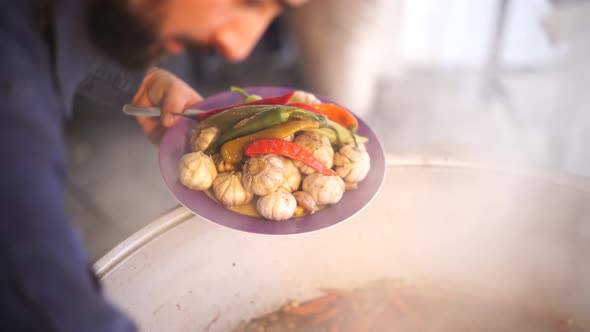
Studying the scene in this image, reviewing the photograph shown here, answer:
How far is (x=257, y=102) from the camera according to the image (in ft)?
4.49

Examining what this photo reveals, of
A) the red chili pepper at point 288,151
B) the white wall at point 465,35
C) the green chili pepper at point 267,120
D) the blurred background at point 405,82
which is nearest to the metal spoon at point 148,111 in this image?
the green chili pepper at point 267,120

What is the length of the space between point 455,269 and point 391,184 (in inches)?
16.1

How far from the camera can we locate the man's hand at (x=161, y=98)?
4.63 feet

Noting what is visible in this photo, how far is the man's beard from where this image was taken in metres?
0.75

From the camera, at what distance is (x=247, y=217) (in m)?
1.16

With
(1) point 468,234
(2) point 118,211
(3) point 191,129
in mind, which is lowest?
(2) point 118,211

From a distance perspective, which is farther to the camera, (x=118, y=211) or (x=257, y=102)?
(x=118, y=211)

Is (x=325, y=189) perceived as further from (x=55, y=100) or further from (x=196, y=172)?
(x=55, y=100)

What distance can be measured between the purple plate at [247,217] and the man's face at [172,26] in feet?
1.37

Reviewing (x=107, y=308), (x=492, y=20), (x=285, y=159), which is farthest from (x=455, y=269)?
(x=492, y=20)

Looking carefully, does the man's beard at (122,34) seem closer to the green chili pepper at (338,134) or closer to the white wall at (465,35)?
the green chili pepper at (338,134)

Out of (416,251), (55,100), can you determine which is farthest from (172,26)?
(416,251)

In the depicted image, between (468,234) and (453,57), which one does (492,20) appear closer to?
(453,57)

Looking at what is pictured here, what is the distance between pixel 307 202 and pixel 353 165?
151 millimetres
